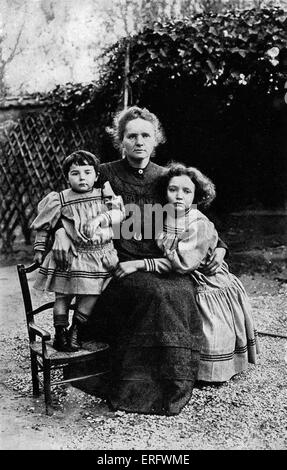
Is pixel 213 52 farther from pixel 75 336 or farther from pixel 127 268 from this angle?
pixel 75 336

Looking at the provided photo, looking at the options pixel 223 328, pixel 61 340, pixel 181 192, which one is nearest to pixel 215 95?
pixel 181 192

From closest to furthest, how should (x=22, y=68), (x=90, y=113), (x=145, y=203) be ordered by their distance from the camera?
(x=145, y=203) < (x=90, y=113) < (x=22, y=68)

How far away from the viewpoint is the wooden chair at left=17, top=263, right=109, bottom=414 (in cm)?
281

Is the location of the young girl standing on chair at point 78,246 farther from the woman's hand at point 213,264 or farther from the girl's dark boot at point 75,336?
the woman's hand at point 213,264

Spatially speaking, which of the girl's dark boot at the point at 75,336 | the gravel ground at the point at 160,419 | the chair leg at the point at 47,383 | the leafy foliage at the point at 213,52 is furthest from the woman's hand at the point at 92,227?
the leafy foliage at the point at 213,52

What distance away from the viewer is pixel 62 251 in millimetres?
2938

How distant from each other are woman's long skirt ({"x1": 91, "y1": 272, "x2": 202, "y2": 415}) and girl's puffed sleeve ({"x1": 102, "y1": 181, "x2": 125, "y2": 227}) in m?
0.35

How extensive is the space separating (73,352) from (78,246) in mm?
583

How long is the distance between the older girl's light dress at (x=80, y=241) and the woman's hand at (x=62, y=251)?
0.02m

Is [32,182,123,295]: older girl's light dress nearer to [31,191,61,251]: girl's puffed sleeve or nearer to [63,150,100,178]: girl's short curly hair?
[31,191,61,251]: girl's puffed sleeve
